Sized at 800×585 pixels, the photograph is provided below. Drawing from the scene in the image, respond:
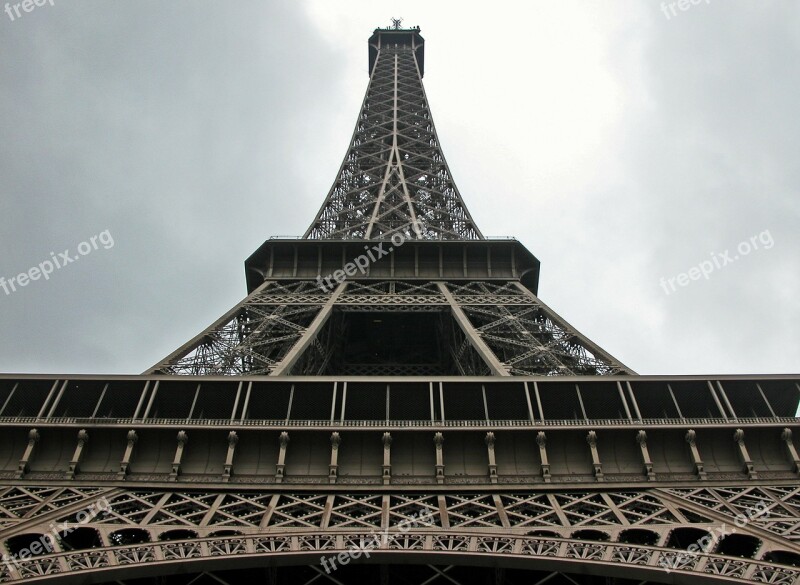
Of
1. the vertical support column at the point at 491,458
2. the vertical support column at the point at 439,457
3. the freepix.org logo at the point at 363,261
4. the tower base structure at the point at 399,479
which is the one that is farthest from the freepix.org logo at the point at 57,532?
the freepix.org logo at the point at 363,261

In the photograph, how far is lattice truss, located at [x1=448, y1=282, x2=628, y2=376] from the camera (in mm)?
30562

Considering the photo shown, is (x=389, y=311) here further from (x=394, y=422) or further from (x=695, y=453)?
(x=695, y=453)

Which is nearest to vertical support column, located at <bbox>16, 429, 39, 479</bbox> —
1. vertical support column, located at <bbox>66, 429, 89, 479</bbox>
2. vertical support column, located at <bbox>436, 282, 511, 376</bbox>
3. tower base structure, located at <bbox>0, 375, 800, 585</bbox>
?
tower base structure, located at <bbox>0, 375, 800, 585</bbox>

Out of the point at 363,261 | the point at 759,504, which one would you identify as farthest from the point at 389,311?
the point at 759,504

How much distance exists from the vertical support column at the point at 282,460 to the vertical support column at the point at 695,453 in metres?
10.3

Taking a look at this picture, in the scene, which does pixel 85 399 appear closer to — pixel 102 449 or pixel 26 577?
pixel 102 449

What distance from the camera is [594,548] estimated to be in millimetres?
17953

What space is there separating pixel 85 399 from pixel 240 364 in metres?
7.41

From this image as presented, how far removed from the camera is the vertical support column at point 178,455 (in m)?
22.3

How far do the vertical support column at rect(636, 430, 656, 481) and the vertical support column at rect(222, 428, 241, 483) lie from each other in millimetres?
10302

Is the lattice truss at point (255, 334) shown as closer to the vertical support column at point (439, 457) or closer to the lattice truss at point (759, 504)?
the vertical support column at point (439, 457)

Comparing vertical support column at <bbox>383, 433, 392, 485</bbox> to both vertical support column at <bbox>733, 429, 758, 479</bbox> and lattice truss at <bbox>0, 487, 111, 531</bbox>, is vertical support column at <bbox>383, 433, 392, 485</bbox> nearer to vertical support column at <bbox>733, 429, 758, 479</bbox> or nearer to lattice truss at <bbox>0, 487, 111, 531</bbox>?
lattice truss at <bbox>0, 487, 111, 531</bbox>

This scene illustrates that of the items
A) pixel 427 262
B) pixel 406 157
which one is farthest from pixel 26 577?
pixel 406 157

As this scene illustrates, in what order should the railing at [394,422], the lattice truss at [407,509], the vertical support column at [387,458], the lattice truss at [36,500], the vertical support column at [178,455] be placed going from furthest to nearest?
1. the railing at [394,422]
2. the vertical support column at [178,455]
3. the vertical support column at [387,458]
4. the lattice truss at [36,500]
5. the lattice truss at [407,509]
